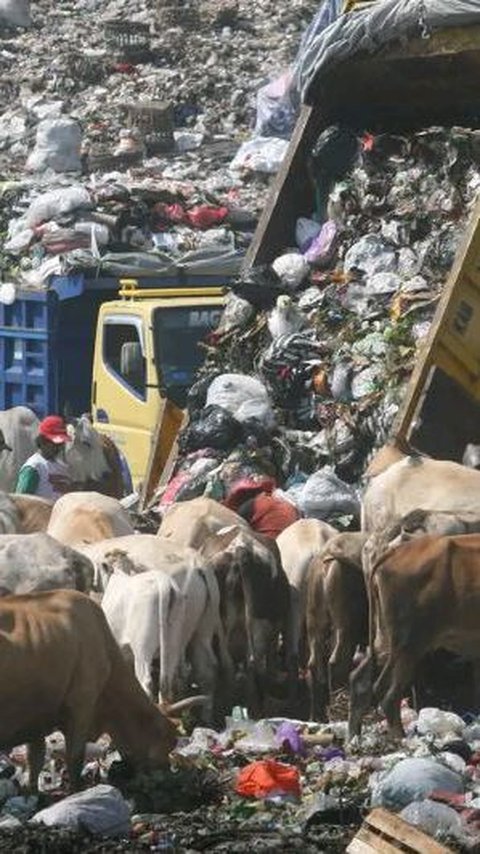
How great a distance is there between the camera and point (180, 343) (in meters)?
19.7

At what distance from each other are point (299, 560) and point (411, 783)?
3.47 metres

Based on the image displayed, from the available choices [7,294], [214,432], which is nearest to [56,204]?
[7,294]

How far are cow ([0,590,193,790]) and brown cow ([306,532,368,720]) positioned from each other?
6.54 feet

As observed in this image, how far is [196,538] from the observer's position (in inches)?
586

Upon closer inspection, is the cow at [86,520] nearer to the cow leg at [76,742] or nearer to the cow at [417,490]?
the cow at [417,490]

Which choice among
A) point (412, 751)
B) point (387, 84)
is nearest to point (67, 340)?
point (387, 84)

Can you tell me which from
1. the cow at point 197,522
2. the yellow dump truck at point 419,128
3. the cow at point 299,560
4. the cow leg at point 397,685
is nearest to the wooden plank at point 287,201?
the yellow dump truck at point 419,128

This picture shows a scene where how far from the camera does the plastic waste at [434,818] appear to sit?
34.2ft

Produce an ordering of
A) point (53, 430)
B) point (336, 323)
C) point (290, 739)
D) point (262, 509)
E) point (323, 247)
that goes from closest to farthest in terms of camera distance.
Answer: point (290, 739) < point (262, 509) < point (53, 430) < point (336, 323) < point (323, 247)

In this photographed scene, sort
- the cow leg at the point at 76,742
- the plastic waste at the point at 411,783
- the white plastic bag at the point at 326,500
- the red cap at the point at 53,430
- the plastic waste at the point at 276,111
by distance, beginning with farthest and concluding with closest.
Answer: the plastic waste at the point at 276,111 < the red cap at the point at 53,430 < the white plastic bag at the point at 326,500 < the cow leg at the point at 76,742 < the plastic waste at the point at 411,783

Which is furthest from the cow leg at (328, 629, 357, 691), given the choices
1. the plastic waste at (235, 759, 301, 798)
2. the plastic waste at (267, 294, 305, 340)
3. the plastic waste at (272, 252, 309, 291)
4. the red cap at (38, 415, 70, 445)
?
the plastic waste at (272, 252, 309, 291)

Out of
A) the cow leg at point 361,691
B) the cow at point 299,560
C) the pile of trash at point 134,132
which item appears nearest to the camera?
the cow leg at point 361,691

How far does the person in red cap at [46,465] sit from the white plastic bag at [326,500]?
5.29 ft

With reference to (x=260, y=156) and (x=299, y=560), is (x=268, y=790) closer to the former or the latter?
(x=299, y=560)
